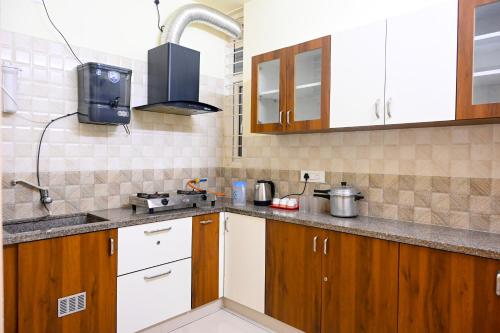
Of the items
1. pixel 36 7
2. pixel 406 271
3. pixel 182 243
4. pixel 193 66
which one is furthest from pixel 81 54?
pixel 406 271

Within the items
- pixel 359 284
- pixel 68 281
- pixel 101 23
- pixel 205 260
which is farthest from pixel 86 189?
pixel 359 284

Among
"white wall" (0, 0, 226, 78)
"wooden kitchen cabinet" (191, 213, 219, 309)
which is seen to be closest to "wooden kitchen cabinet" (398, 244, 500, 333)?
"wooden kitchen cabinet" (191, 213, 219, 309)

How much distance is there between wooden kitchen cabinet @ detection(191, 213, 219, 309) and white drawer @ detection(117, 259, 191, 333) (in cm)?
6

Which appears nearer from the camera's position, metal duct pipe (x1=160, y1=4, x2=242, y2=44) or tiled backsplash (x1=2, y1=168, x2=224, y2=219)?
tiled backsplash (x1=2, y1=168, x2=224, y2=219)

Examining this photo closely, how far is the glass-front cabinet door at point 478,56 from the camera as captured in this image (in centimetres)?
165

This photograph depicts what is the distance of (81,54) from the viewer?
2.38 meters

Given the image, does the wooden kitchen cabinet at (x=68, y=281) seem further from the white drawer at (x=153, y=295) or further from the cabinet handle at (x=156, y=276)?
the cabinet handle at (x=156, y=276)

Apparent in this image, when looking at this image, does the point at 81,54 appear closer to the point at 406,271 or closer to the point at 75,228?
the point at 75,228

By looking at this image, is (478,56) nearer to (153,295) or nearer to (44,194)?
(153,295)

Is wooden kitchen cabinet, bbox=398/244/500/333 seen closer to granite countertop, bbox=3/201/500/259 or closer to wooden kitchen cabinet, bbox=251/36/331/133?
granite countertop, bbox=3/201/500/259

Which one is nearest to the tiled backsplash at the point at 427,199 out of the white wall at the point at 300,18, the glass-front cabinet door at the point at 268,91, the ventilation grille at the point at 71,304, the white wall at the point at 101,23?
the glass-front cabinet door at the point at 268,91

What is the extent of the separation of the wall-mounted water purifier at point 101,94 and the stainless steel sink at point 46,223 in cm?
69

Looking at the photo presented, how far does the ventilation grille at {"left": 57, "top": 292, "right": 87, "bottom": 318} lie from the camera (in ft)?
6.02

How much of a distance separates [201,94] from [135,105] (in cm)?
71
